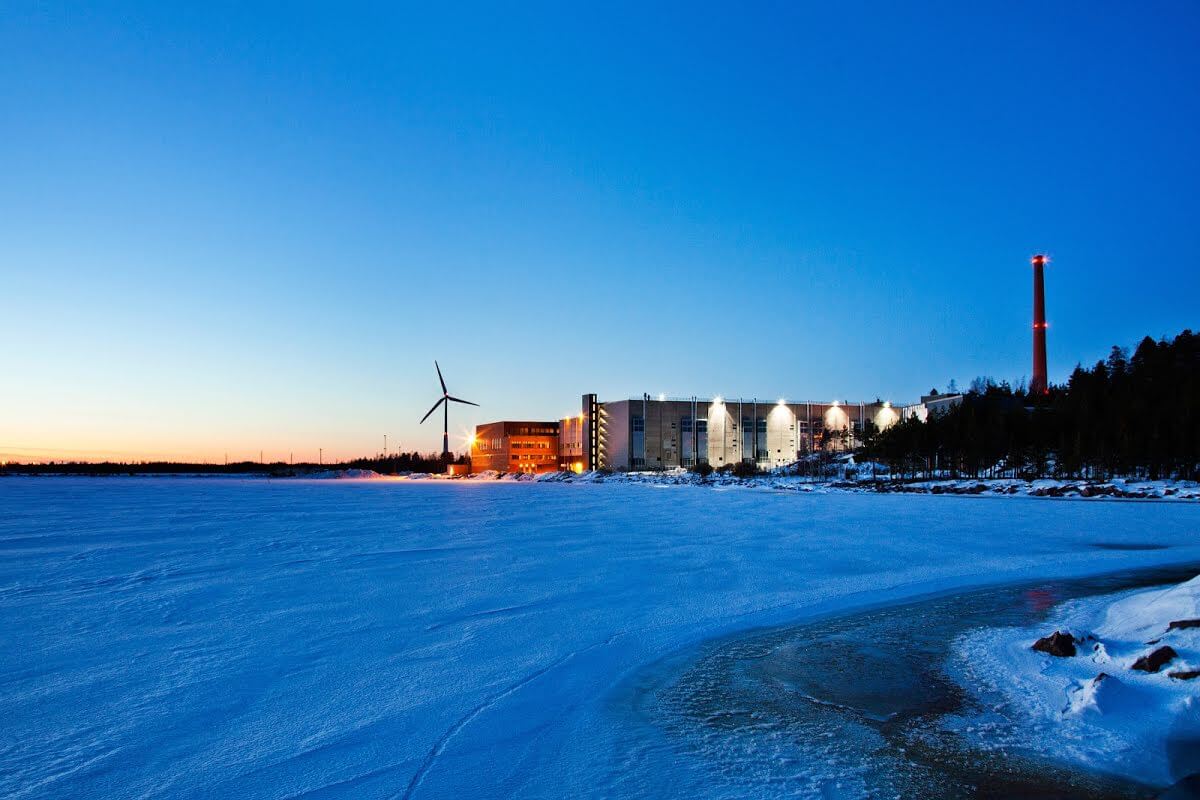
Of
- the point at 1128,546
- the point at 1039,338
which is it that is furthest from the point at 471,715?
the point at 1039,338

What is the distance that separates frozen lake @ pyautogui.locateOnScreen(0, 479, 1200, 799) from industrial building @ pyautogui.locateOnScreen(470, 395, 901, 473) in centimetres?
8100

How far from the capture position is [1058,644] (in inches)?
280

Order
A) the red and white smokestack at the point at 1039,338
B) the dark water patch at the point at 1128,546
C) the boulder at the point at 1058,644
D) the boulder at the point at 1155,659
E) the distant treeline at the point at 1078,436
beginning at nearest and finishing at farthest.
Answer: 1. the boulder at the point at 1155,659
2. the boulder at the point at 1058,644
3. the dark water patch at the point at 1128,546
4. the distant treeline at the point at 1078,436
5. the red and white smokestack at the point at 1039,338

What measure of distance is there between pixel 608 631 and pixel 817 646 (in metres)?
2.29

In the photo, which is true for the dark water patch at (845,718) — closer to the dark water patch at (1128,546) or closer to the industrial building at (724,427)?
the dark water patch at (1128,546)

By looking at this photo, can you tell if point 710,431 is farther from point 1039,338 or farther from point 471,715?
point 471,715

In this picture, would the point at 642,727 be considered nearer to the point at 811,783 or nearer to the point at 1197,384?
the point at 811,783

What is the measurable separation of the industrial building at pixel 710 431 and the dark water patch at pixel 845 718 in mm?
89045

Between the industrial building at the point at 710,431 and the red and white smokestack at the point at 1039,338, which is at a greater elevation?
the red and white smokestack at the point at 1039,338

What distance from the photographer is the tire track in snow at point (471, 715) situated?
423cm

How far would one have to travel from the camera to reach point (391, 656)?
6789mm

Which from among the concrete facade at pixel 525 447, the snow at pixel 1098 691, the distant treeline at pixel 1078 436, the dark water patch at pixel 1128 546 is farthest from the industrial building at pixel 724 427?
the snow at pixel 1098 691

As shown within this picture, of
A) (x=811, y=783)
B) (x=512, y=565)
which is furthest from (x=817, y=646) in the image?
(x=512, y=565)

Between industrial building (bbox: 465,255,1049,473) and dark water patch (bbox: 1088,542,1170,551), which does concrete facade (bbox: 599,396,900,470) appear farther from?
dark water patch (bbox: 1088,542,1170,551)
